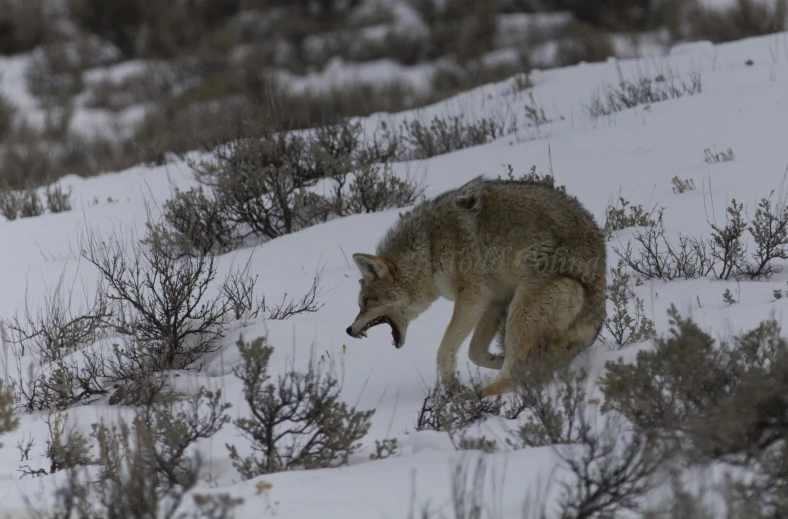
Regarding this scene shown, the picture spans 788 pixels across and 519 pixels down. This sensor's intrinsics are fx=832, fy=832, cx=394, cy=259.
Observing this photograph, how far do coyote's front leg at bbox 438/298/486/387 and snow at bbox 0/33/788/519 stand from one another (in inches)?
12.3

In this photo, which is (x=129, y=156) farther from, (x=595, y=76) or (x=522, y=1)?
(x=522, y=1)

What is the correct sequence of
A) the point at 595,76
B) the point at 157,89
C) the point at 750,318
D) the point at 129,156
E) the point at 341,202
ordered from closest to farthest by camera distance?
the point at 750,318
the point at 341,202
the point at 595,76
the point at 129,156
the point at 157,89

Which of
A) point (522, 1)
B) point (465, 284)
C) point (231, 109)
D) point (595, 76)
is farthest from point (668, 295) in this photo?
point (522, 1)

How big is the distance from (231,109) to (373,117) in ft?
21.7

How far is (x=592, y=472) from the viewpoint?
3.37 m

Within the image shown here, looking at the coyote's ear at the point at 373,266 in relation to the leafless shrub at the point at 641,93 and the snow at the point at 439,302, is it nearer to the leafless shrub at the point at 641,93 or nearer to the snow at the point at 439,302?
the snow at the point at 439,302

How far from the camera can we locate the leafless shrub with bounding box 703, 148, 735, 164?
955 centimetres

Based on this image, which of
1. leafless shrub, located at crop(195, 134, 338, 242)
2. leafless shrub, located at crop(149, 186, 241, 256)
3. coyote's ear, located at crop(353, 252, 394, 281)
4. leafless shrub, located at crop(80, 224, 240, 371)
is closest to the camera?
coyote's ear, located at crop(353, 252, 394, 281)

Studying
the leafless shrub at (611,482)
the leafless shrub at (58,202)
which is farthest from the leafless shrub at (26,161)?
the leafless shrub at (611,482)

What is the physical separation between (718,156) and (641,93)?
3.78m

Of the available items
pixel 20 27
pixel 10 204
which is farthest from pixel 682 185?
pixel 20 27

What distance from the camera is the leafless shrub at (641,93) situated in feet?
41.7

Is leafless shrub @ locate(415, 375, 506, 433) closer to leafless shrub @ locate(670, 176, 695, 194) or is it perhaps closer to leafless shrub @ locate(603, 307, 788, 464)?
leafless shrub @ locate(603, 307, 788, 464)

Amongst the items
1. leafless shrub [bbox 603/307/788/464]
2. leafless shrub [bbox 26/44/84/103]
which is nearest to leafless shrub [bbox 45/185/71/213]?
leafless shrub [bbox 603/307/788/464]
